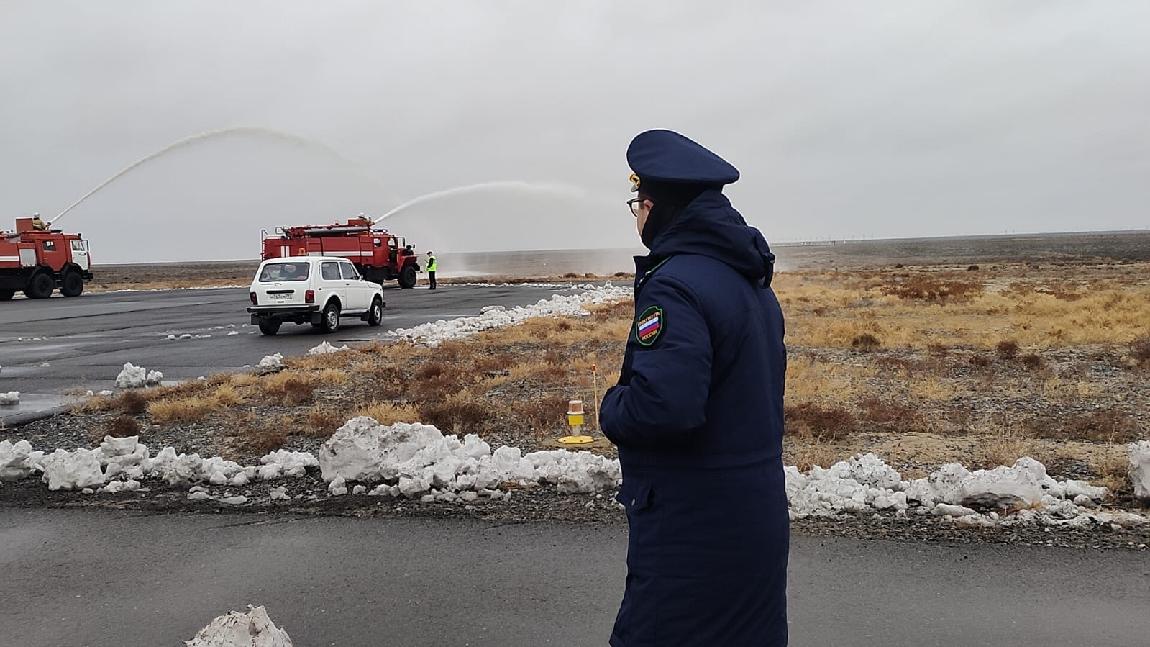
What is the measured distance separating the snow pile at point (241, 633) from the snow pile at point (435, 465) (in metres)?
2.77

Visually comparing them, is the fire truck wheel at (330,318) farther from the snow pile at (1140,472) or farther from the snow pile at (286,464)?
the snow pile at (1140,472)

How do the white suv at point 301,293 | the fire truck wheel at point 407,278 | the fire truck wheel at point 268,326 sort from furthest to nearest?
the fire truck wheel at point 407,278, the fire truck wheel at point 268,326, the white suv at point 301,293

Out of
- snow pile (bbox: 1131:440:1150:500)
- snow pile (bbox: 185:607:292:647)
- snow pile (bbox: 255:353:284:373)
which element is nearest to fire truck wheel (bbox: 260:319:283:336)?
snow pile (bbox: 255:353:284:373)

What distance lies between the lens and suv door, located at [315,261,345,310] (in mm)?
20984

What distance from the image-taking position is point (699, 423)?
7.36 feet

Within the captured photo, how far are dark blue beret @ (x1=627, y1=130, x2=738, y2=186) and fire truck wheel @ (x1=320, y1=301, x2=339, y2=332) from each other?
64.8ft

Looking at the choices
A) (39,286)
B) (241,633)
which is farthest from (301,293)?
(39,286)

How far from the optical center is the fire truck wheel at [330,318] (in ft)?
70.0

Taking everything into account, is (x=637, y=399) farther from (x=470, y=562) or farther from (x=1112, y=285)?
(x=1112, y=285)

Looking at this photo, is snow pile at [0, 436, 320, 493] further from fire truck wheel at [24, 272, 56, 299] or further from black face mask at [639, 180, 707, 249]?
fire truck wheel at [24, 272, 56, 299]

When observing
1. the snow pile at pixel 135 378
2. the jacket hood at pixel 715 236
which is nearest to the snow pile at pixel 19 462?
the snow pile at pixel 135 378

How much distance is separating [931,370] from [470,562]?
10342 mm

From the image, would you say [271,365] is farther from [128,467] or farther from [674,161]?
[674,161]

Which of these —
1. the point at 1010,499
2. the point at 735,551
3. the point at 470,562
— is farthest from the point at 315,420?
the point at 735,551
